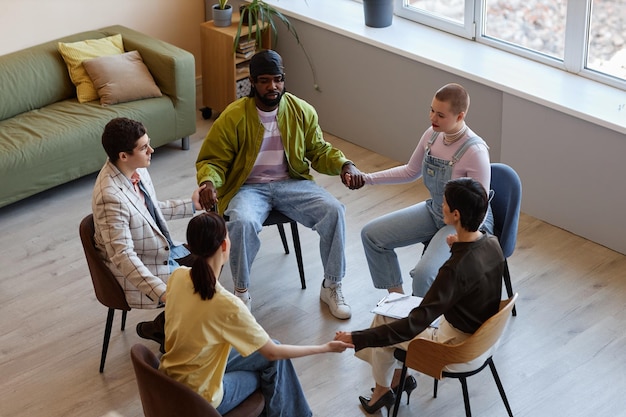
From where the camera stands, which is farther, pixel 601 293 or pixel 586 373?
pixel 601 293

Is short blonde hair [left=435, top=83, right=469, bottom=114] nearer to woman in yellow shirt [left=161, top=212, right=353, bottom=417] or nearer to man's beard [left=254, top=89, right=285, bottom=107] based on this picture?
man's beard [left=254, top=89, right=285, bottom=107]

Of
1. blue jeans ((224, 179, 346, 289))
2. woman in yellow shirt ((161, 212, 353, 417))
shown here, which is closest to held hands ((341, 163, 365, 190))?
blue jeans ((224, 179, 346, 289))

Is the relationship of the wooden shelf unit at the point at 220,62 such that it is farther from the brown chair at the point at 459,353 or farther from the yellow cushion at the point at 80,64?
the brown chair at the point at 459,353

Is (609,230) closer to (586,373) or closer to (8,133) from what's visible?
(586,373)

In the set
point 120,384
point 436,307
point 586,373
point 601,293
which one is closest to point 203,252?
point 436,307

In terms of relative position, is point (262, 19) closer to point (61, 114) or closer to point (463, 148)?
point (61, 114)

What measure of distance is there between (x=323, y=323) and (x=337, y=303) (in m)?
0.12

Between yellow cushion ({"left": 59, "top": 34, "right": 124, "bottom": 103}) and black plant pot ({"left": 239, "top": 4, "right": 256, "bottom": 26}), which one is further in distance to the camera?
black plant pot ({"left": 239, "top": 4, "right": 256, "bottom": 26})

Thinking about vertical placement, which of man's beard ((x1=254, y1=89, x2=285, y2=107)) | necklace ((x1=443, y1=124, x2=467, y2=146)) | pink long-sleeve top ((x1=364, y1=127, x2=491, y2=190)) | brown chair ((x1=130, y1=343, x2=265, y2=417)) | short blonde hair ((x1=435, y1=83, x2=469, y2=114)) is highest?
short blonde hair ((x1=435, y1=83, x2=469, y2=114))

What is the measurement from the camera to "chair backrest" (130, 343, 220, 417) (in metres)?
2.98

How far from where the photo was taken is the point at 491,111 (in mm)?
5273

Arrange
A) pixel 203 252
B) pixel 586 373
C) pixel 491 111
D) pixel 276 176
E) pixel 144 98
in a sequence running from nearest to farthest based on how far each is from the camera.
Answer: pixel 203 252 → pixel 586 373 → pixel 276 176 → pixel 491 111 → pixel 144 98

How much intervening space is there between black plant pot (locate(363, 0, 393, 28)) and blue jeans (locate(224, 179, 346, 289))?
173cm

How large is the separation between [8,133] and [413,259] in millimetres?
2387
